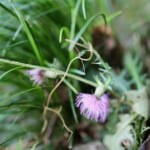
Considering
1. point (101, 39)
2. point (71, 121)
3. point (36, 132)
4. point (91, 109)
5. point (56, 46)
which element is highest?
→ point (101, 39)

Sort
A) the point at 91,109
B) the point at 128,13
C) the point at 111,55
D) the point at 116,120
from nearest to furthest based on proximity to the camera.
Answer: the point at 91,109 < the point at 116,120 < the point at 111,55 < the point at 128,13

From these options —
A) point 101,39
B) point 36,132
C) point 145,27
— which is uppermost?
point 145,27

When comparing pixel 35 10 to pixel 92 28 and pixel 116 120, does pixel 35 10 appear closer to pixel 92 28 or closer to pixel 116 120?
pixel 92 28

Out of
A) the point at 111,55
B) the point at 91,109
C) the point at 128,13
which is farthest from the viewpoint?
the point at 128,13

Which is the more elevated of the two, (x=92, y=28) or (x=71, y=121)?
(x=92, y=28)

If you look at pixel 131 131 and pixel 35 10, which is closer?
pixel 131 131

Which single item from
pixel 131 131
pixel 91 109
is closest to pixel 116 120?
pixel 131 131

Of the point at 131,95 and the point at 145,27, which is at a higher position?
the point at 145,27

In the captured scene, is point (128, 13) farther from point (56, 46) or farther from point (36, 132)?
point (36, 132)

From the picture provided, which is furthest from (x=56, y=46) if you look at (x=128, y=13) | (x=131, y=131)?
(x=128, y=13)
